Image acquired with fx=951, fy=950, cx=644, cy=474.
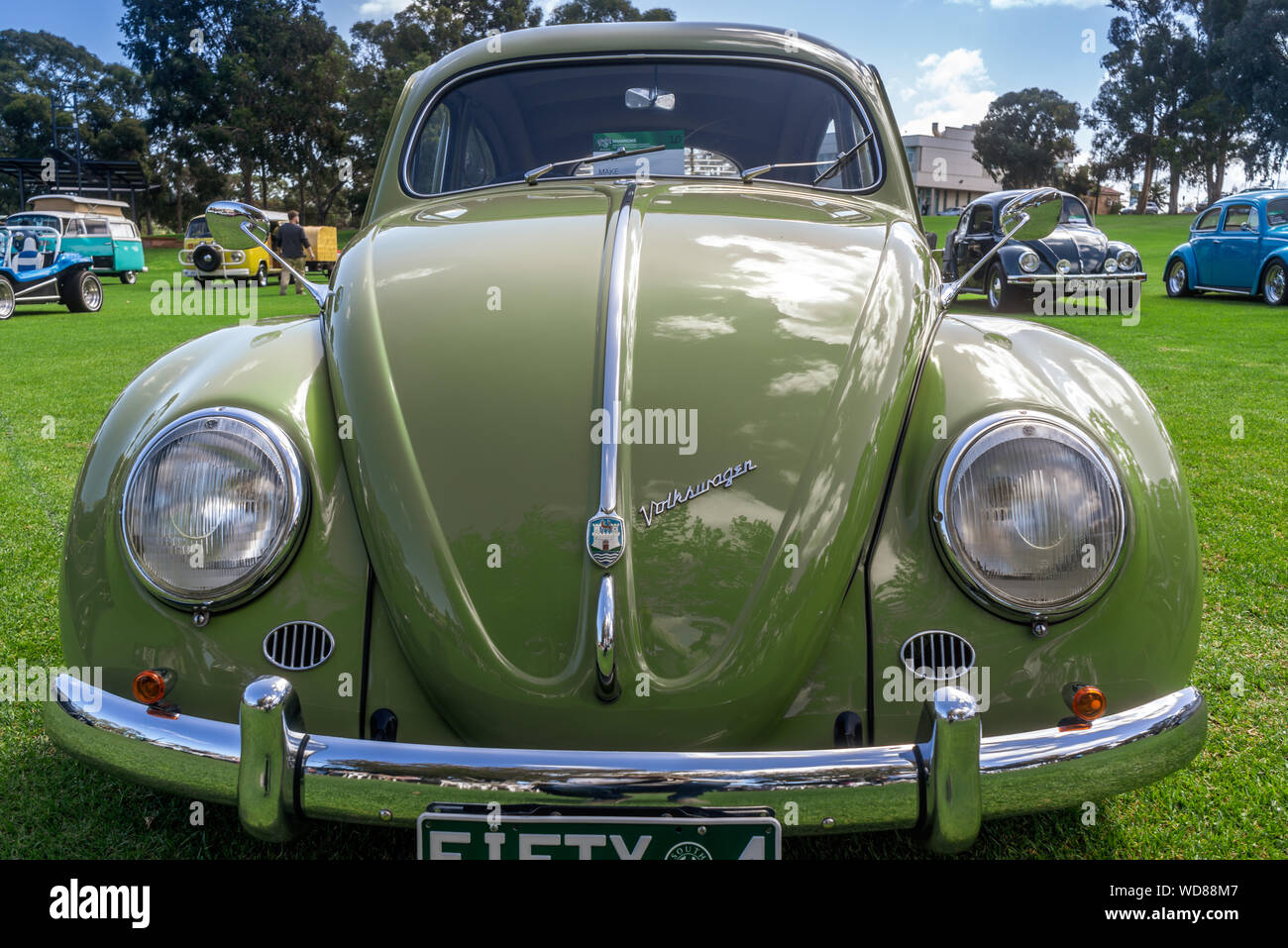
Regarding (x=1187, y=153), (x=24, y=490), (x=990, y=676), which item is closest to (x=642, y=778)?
(x=990, y=676)

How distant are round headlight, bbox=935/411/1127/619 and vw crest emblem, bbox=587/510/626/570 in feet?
1.81

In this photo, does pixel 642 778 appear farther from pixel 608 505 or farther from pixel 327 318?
pixel 327 318

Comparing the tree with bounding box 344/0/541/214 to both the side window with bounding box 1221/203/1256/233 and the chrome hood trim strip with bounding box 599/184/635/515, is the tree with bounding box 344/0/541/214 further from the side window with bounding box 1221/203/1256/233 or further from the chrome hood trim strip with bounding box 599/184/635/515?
the chrome hood trim strip with bounding box 599/184/635/515

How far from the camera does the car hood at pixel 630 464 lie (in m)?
1.54

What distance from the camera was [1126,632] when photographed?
164 centimetres

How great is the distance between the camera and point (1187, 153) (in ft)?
174

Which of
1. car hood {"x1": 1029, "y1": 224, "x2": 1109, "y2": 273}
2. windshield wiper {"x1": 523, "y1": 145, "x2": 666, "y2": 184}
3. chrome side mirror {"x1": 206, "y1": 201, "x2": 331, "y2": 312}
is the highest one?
car hood {"x1": 1029, "y1": 224, "x2": 1109, "y2": 273}

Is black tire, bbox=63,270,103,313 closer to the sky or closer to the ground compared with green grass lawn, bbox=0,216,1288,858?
closer to the sky

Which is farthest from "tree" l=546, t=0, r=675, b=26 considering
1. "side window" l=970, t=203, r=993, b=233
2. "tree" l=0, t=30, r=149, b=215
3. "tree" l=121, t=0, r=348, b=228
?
"side window" l=970, t=203, r=993, b=233

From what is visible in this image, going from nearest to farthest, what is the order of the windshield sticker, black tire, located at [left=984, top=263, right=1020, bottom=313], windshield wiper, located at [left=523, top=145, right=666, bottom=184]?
windshield wiper, located at [left=523, top=145, right=666, bottom=184] → the windshield sticker → black tire, located at [left=984, top=263, right=1020, bottom=313]

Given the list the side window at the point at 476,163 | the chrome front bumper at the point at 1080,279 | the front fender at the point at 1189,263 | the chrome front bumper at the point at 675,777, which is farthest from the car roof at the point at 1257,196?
the chrome front bumper at the point at 675,777

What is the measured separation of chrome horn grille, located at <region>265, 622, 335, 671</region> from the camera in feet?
5.33

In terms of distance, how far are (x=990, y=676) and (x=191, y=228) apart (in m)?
28.2

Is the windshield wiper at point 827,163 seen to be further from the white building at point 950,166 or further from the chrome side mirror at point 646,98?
the white building at point 950,166
